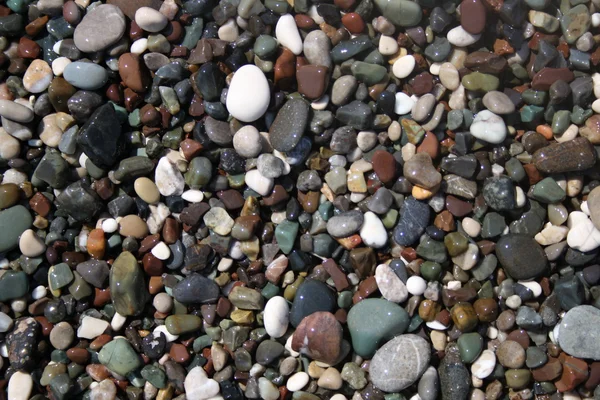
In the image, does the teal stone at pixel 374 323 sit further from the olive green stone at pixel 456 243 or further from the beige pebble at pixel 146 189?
the beige pebble at pixel 146 189

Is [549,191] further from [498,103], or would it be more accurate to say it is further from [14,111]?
[14,111]

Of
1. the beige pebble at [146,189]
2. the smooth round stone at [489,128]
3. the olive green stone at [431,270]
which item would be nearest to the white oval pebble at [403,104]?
the smooth round stone at [489,128]

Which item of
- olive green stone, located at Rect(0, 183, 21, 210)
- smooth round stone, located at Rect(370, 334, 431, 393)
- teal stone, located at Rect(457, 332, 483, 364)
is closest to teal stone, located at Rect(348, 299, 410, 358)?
smooth round stone, located at Rect(370, 334, 431, 393)

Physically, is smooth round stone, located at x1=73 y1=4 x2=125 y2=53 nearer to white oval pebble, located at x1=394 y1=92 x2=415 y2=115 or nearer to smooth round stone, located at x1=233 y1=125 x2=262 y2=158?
smooth round stone, located at x1=233 y1=125 x2=262 y2=158

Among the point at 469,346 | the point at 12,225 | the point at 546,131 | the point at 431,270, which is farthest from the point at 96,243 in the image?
the point at 546,131

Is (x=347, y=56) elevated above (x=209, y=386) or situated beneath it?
elevated above

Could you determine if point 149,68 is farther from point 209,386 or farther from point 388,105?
point 209,386

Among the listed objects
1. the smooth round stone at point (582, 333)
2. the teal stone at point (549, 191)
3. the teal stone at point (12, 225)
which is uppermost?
the teal stone at point (549, 191)

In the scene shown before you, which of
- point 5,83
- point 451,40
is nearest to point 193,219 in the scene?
point 5,83
